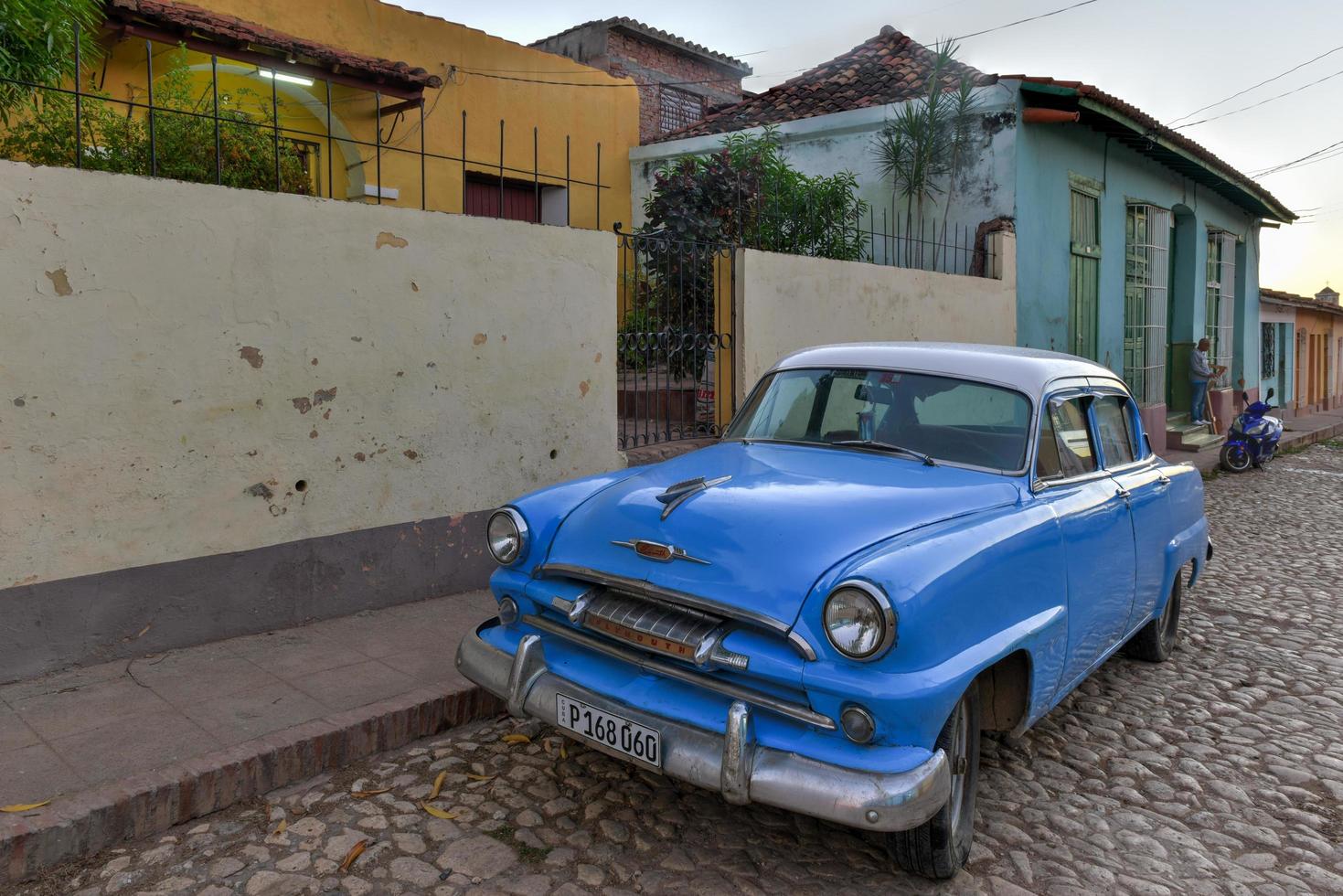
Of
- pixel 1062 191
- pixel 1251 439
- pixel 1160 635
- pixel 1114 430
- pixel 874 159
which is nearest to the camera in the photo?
pixel 1114 430

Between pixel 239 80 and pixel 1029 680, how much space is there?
36.1 feet

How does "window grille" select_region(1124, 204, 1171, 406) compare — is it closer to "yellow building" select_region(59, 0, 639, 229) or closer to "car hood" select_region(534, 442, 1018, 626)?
"yellow building" select_region(59, 0, 639, 229)

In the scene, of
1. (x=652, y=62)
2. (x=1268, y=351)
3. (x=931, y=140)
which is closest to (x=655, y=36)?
(x=652, y=62)

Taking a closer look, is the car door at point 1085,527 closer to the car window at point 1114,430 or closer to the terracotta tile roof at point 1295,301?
the car window at point 1114,430

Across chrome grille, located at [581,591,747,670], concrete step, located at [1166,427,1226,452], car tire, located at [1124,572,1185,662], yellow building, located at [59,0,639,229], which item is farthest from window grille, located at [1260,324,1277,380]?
chrome grille, located at [581,591,747,670]

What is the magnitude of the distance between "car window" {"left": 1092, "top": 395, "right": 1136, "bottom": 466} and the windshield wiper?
3.33 feet

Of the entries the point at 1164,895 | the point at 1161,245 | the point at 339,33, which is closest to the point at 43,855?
the point at 1164,895

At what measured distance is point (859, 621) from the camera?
2.51m

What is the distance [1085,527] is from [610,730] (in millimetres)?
1890

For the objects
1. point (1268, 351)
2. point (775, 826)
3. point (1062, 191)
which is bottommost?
point (775, 826)

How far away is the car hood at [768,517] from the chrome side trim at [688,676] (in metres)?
A: 0.22

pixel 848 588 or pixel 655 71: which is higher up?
pixel 655 71

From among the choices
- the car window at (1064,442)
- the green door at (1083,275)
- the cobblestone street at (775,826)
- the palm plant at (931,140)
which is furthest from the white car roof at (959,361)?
the green door at (1083,275)

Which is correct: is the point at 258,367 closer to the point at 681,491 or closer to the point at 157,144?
the point at 157,144
